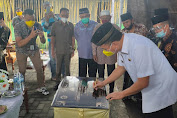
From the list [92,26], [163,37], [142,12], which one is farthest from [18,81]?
[142,12]

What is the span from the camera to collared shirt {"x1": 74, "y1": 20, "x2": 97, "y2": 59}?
12.8 feet

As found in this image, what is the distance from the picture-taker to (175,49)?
274 cm

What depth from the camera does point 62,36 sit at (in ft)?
13.7

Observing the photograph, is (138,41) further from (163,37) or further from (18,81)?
(18,81)

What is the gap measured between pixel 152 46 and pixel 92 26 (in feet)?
8.24

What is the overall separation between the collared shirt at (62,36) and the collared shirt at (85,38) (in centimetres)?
29

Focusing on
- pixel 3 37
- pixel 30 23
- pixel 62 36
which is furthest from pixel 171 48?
pixel 3 37

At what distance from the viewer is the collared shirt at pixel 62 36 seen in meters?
4.14

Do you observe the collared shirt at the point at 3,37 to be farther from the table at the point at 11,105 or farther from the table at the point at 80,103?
the table at the point at 80,103

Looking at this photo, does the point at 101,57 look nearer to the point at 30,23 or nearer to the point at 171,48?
the point at 171,48

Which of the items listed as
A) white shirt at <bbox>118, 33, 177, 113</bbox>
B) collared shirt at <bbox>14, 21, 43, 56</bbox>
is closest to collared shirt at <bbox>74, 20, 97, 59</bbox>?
collared shirt at <bbox>14, 21, 43, 56</bbox>

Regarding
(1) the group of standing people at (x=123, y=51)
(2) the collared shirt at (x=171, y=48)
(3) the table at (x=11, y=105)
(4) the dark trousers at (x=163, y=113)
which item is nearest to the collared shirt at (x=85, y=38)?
(1) the group of standing people at (x=123, y=51)

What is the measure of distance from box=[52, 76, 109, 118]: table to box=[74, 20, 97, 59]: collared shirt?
1.56m

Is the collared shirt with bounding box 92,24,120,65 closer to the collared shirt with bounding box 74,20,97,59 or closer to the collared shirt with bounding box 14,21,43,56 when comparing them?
the collared shirt with bounding box 74,20,97,59
